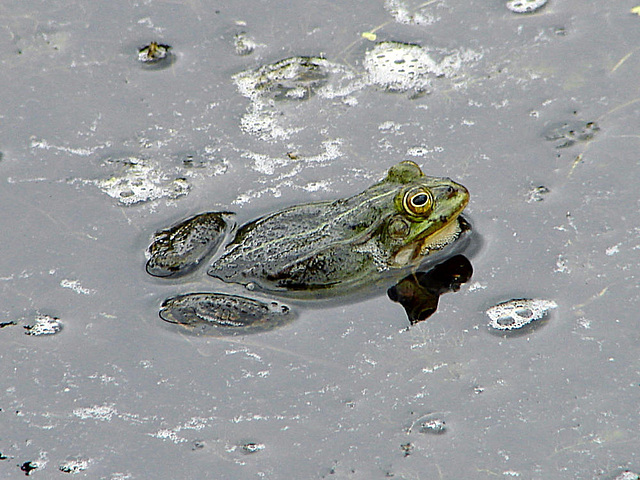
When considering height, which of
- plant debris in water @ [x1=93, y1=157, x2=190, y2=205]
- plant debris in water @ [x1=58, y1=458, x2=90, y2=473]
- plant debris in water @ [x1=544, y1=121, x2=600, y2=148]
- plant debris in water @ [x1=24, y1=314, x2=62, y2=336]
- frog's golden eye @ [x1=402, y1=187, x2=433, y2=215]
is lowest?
plant debris in water @ [x1=58, y1=458, x2=90, y2=473]

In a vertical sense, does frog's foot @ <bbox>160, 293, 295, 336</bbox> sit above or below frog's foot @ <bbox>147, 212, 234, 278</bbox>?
below

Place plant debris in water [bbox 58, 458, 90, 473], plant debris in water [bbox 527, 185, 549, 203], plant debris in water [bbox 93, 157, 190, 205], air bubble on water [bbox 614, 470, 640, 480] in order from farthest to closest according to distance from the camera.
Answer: plant debris in water [bbox 93, 157, 190, 205] < plant debris in water [bbox 527, 185, 549, 203] < plant debris in water [bbox 58, 458, 90, 473] < air bubble on water [bbox 614, 470, 640, 480]

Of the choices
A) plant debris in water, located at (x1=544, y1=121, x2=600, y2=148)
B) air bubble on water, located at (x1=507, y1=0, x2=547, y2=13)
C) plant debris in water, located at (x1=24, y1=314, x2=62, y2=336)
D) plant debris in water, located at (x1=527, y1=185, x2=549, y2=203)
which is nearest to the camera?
plant debris in water, located at (x1=24, y1=314, x2=62, y2=336)

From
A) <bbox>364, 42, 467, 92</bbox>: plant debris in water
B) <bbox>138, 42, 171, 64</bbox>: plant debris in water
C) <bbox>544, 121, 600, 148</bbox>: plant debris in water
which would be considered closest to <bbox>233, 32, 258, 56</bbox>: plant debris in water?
<bbox>138, 42, 171, 64</bbox>: plant debris in water

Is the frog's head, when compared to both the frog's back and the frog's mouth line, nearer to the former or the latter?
the frog's mouth line

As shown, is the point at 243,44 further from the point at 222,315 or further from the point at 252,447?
the point at 252,447

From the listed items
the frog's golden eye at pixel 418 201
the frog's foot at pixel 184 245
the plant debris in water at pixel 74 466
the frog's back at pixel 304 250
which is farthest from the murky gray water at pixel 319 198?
Result: the frog's golden eye at pixel 418 201

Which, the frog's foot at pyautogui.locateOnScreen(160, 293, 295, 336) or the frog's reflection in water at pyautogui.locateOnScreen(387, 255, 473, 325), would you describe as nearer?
the frog's foot at pyautogui.locateOnScreen(160, 293, 295, 336)
